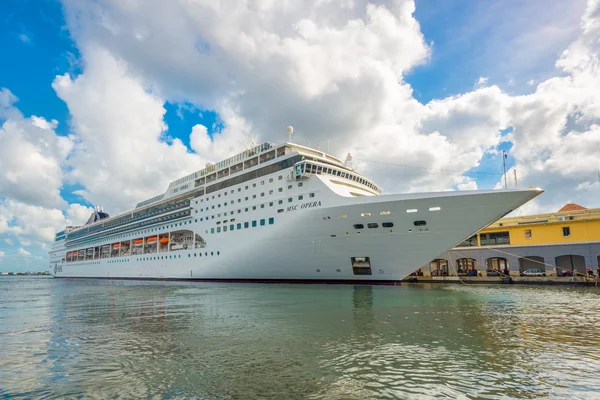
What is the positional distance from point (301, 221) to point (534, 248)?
26371 millimetres

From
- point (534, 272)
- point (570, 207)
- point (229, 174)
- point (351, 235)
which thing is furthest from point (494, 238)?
point (229, 174)

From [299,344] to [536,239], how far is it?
123ft

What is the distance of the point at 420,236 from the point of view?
22297 millimetres

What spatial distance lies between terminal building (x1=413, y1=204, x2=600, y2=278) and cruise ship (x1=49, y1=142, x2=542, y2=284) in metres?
15.7

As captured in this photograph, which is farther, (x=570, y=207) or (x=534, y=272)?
(x=570, y=207)

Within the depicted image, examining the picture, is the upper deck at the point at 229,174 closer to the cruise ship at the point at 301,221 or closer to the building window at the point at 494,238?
the cruise ship at the point at 301,221

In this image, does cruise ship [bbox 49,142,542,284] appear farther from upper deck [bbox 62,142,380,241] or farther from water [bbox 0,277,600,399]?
water [bbox 0,277,600,399]

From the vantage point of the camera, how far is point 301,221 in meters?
25.7

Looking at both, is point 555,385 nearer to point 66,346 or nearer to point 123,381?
point 123,381

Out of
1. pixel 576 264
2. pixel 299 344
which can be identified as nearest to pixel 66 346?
pixel 299 344

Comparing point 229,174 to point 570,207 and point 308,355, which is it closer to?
point 308,355

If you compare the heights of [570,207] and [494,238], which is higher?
[570,207]

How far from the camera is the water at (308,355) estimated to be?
19.7 feet

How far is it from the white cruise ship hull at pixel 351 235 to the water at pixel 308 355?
7559 millimetres
